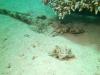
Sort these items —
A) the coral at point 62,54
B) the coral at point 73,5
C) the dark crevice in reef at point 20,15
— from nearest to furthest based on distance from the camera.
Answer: the coral at point 62,54
the coral at point 73,5
the dark crevice in reef at point 20,15

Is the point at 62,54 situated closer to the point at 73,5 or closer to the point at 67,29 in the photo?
the point at 67,29

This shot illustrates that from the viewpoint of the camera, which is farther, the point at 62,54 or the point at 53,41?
the point at 53,41

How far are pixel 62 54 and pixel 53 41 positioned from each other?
0.79 meters

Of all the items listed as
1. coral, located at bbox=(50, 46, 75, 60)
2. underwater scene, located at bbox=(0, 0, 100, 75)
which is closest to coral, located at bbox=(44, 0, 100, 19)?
underwater scene, located at bbox=(0, 0, 100, 75)

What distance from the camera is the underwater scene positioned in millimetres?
4344

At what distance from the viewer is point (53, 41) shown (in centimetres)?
532

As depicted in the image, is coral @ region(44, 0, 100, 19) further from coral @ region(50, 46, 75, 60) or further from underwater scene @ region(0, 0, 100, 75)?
coral @ region(50, 46, 75, 60)

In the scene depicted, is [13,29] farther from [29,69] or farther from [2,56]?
[29,69]

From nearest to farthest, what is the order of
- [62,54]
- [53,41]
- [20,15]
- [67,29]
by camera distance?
[62,54]
[53,41]
[67,29]
[20,15]

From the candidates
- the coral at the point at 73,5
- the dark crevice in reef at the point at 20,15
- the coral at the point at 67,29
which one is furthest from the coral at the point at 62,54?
the dark crevice in reef at the point at 20,15

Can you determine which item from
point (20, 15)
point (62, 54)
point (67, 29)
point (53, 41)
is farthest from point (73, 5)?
point (20, 15)

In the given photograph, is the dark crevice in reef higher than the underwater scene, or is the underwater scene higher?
the dark crevice in reef

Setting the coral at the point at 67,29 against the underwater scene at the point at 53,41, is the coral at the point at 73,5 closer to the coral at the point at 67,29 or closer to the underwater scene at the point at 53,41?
the underwater scene at the point at 53,41

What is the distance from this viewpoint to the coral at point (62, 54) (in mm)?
4602
